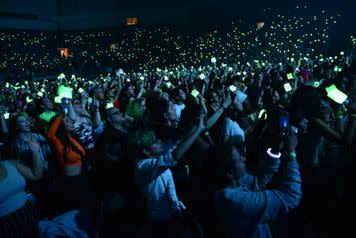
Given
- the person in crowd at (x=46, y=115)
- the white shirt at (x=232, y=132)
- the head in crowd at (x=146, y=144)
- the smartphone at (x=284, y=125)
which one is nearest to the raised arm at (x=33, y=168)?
the head in crowd at (x=146, y=144)

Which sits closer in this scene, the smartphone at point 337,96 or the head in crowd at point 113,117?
the smartphone at point 337,96

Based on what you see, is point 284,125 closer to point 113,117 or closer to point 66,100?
point 113,117

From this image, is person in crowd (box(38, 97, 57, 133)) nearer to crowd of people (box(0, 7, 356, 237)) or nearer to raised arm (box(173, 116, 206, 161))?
crowd of people (box(0, 7, 356, 237))

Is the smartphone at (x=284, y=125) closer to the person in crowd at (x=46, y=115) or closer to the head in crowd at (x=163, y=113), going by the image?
the head in crowd at (x=163, y=113)

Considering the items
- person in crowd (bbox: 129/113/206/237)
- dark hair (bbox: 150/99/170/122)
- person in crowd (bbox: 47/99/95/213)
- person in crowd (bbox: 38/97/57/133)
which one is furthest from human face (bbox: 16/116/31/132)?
person in crowd (bbox: 129/113/206/237)

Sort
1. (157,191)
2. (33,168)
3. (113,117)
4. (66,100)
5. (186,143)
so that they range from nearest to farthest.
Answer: (157,191) < (186,143) < (33,168) < (113,117) < (66,100)

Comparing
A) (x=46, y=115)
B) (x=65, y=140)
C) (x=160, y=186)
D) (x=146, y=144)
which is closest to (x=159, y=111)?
(x=65, y=140)

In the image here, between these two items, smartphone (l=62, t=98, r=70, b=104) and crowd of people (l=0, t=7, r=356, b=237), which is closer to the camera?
crowd of people (l=0, t=7, r=356, b=237)

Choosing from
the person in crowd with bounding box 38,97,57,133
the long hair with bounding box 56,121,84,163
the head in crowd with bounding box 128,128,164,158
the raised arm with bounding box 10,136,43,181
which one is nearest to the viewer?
the head in crowd with bounding box 128,128,164,158

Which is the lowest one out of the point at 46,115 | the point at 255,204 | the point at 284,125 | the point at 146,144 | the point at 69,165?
the point at 69,165

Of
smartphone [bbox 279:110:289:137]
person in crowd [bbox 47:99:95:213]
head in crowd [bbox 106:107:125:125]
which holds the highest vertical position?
smartphone [bbox 279:110:289:137]

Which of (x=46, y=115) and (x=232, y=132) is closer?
(x=232, y=132)

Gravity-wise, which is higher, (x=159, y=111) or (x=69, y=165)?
(x=159, y=111)

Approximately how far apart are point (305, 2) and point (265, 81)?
22984mm
